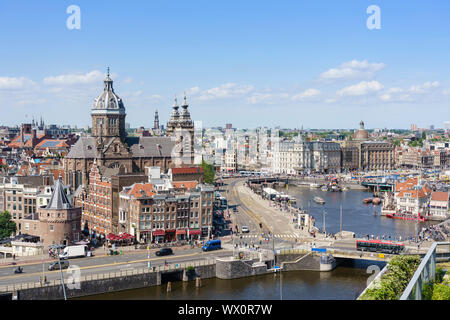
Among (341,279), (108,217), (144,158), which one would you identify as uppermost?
(144,158)

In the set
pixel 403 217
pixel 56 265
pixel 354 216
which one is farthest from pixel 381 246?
pixel 354 216

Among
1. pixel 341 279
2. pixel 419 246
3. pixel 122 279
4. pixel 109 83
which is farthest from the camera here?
pixel 109 83

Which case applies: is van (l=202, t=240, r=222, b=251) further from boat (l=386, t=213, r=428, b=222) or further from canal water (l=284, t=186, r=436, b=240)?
boat (l=386, t=213, r=428, b=222)

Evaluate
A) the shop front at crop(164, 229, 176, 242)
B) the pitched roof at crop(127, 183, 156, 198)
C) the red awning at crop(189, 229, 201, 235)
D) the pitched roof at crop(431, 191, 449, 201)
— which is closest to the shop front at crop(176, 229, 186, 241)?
the shop front at crop(164, 229, 176, 242)

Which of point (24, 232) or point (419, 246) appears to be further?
point (24, 232)

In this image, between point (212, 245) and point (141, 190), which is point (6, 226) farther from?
point (212, 245)

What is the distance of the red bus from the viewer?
75688 mm

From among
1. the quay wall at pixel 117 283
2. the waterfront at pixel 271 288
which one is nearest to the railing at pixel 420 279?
the waterfront at pixel 271 288

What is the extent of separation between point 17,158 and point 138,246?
133m

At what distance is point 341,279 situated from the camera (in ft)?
232
